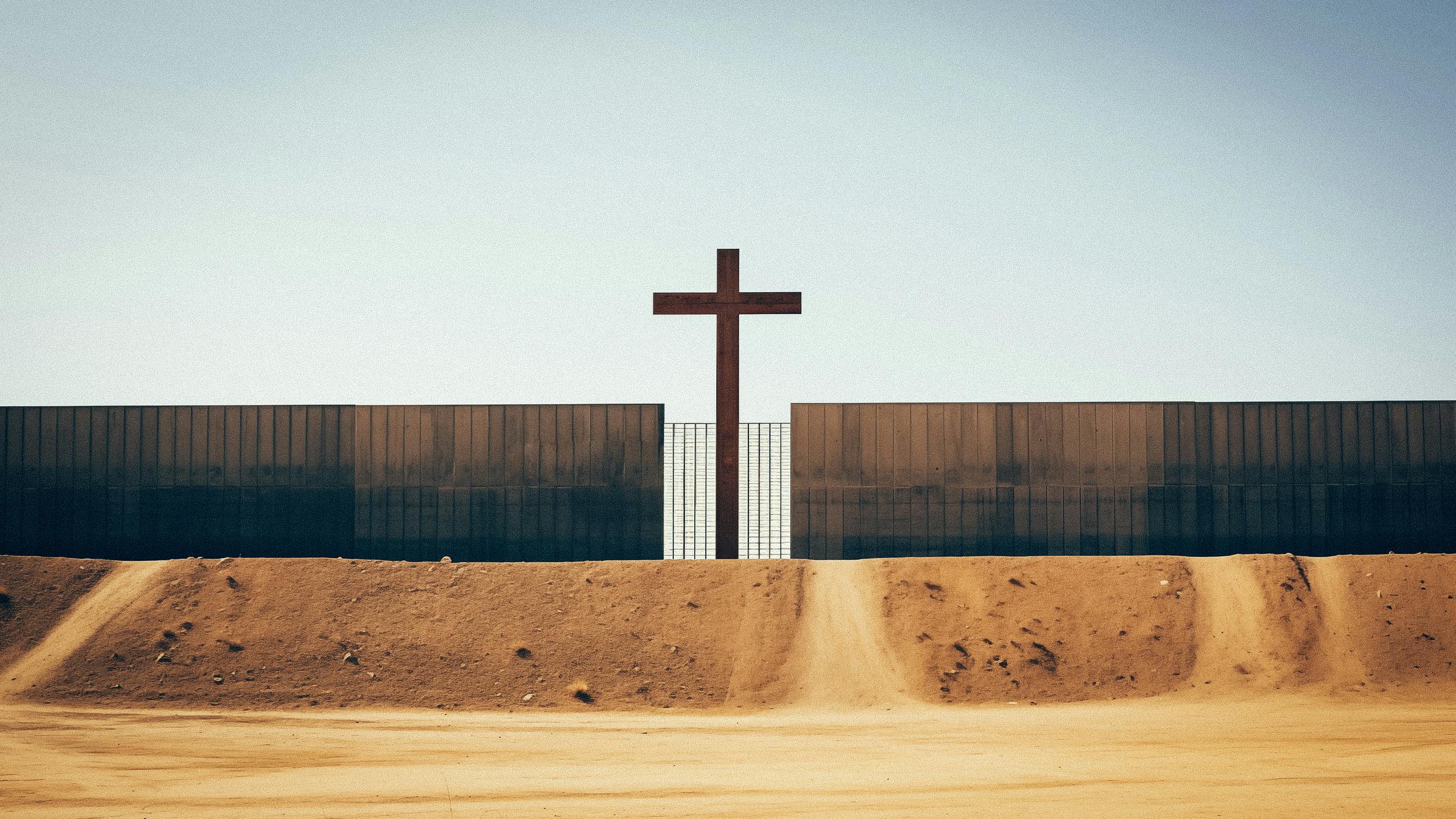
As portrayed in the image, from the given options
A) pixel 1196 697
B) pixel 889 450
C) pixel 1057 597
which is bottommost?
pixel 1196 697

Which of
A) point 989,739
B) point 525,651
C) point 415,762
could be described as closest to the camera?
point 415,762

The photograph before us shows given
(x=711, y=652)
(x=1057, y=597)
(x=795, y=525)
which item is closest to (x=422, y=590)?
(x=711, y=652)

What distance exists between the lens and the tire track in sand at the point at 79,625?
49.9 ft

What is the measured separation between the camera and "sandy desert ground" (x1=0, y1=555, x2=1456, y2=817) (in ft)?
31.2

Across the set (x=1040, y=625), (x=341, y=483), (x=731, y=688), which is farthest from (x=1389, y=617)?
(x=341, y=483)

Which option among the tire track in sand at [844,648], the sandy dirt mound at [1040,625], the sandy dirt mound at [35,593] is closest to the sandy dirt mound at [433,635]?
the tire track in sand at [844,648]

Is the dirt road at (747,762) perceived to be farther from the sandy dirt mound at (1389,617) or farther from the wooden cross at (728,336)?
the wooden cross at (728,336)

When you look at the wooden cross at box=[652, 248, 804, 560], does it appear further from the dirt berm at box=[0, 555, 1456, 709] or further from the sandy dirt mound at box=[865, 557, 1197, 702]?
the sandy dirt mound at box=[865, 557, 1197, 702]

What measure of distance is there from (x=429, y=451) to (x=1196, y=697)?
45.3ft

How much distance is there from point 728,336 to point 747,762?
9.44 meters

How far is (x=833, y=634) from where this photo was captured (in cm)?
1669

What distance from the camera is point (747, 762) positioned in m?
10.8

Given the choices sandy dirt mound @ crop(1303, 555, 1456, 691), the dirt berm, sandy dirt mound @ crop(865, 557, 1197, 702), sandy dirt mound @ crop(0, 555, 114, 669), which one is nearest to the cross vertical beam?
the dirt berm

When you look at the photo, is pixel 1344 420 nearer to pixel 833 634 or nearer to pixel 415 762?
pixel 833 634
